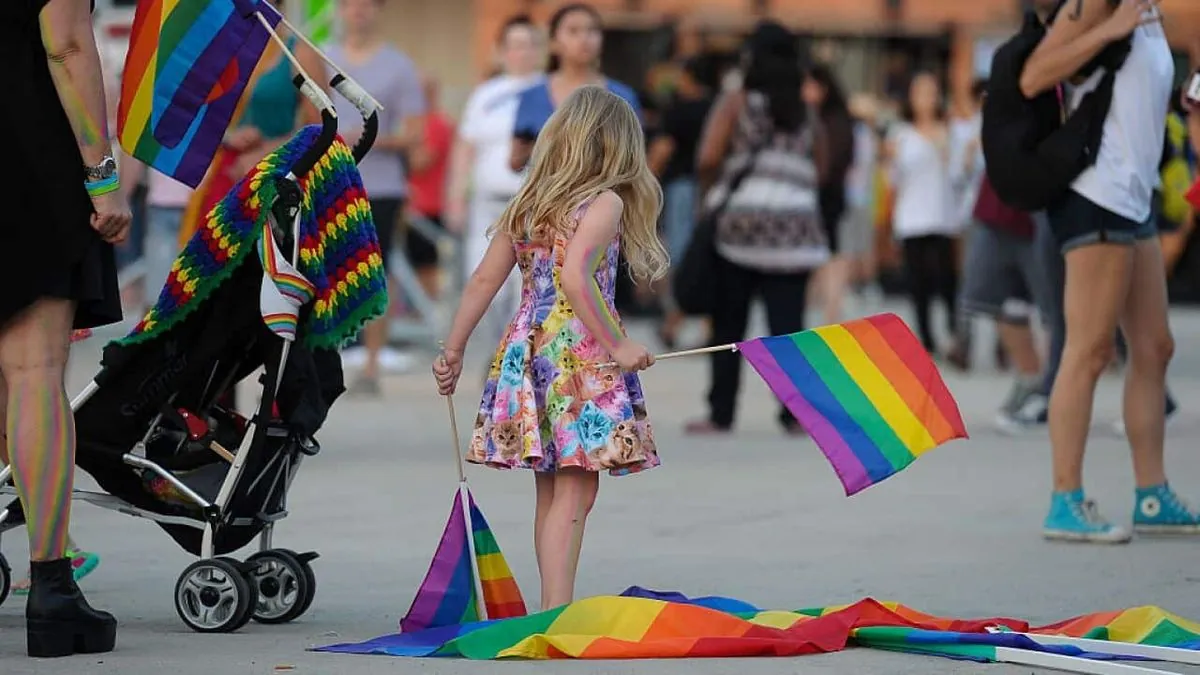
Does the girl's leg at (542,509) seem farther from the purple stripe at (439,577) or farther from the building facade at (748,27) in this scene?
the building facade at (748,27)

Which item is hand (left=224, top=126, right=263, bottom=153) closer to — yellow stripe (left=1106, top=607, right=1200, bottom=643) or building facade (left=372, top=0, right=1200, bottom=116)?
yellow stripe (left=1106, top=607, right=1200, bottom=643)

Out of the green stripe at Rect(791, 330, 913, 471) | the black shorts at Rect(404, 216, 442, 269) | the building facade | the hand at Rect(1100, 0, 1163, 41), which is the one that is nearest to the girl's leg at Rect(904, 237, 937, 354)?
the black shorts at Rect(404, 216, 442, 269)

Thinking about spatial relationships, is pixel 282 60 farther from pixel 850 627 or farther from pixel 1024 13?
pixel 850 627

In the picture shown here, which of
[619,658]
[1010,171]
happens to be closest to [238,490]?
[619,658]

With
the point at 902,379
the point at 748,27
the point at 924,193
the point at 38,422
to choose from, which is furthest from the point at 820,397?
the point at 748,27

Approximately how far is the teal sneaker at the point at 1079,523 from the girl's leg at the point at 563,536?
227 cm

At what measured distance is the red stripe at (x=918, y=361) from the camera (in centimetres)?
579

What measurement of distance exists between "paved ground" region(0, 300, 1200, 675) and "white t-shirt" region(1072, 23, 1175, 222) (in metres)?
1.09

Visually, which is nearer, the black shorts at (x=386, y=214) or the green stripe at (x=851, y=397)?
the green stripe at (x=851, y=397)

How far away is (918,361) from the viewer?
19.1 ft

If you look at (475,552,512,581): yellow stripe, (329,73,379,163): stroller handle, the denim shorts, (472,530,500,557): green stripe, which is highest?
(329,73,379,163): stroller handle

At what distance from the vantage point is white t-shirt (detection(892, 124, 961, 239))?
1681 centimetres

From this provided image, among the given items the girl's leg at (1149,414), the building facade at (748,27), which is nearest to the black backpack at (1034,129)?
the girl's leg at (1149,414)

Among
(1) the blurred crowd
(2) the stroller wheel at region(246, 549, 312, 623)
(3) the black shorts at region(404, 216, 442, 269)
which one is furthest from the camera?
(3) the black shorts at region(404, 216, 442, 269)
